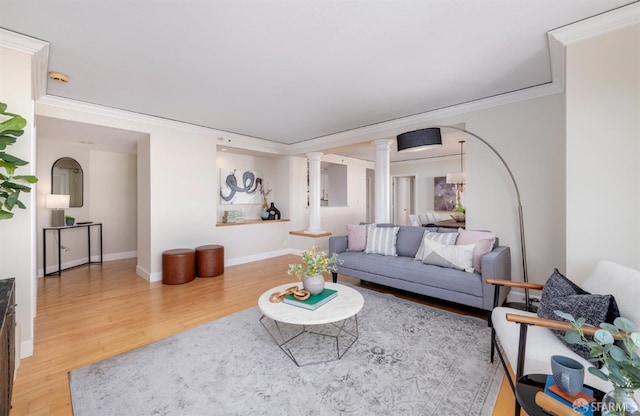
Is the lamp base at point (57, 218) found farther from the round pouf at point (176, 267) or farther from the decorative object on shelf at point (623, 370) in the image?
the decorative object on shelf at point (623, 370)

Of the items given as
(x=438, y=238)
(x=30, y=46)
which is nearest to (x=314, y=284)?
(x=438, y=238)

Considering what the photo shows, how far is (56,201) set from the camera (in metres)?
4.55

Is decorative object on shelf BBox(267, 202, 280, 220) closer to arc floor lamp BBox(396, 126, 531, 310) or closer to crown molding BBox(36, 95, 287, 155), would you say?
crown molding BBox(36, 95, 287, 155)

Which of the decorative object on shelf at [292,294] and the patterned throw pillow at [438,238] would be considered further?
the patterned throw pillow at [438,238]

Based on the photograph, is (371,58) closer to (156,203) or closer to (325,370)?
(325,370)

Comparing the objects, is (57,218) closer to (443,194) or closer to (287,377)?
(287,377)

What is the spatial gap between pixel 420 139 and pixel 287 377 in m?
2.77

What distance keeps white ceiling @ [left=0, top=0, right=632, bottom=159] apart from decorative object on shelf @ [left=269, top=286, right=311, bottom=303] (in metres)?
2.08

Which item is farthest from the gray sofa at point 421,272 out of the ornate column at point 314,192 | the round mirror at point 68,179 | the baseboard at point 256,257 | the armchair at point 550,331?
the round mirror at point 68,179

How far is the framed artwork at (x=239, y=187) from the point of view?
573 centimetres

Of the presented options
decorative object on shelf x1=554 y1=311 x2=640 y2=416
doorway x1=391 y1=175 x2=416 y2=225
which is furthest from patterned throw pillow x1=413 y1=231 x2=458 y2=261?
doorway x1=391 y1=175 x2=416 y2=225

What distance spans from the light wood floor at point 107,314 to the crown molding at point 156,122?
235 centimetres

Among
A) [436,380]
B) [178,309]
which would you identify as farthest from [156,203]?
[436,380]

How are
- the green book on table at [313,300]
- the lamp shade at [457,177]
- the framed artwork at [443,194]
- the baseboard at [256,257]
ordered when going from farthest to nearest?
the framed artwork at [443,194]
the lamp shade at [457,177]
the baseboard at [256,257]
the green book on table at [313,300]
